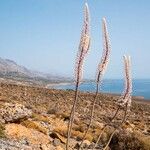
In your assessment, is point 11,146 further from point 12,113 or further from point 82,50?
point 82,50

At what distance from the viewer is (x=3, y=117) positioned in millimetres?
16312

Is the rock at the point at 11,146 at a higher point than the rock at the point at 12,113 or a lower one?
lower

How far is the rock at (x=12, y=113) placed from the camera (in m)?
16.4

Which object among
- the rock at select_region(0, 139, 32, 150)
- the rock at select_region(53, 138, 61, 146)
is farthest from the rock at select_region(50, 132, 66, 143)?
the rock at select_region(0, 139, 32, 150)

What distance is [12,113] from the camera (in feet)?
54.7

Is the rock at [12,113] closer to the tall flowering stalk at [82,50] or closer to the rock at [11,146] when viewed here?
the rock at [11,146]

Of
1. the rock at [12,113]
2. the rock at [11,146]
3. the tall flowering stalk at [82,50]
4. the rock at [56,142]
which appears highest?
the tall flowering stalk at [82,50]

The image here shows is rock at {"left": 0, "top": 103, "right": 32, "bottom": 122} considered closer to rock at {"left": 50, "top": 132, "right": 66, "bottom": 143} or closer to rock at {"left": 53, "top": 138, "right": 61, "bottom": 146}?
rock at {"left": 50, "top": 132, "right": 66, "bottom": 143}

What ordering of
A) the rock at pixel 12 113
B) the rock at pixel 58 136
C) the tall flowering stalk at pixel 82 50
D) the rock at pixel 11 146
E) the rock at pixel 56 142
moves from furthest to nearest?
1. the rock at pixel 12 113
2. the rock at pixel 58 136
3. the rock at pixel 56 142
4. the rock at pixel 11 146
5. the tall flowering stalk at pixel 82 50

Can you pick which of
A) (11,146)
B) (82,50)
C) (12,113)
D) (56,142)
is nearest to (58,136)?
(56,142)

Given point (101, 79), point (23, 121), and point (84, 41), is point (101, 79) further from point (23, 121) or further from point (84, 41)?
point (23, 121)

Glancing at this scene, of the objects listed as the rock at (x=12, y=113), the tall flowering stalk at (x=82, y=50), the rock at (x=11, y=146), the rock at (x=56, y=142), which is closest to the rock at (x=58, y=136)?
the rock at (x=56, y=142)

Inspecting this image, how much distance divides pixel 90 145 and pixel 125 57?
33.4ft

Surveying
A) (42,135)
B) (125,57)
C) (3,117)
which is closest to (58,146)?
(42,135)
